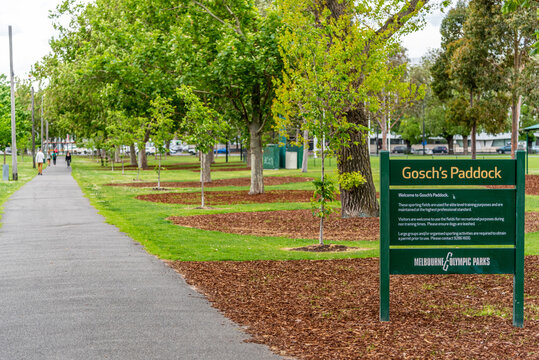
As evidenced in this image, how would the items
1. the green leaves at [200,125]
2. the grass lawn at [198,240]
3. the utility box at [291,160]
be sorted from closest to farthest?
the grass lawn at [198,240]
the green leaves at [200,125]
the utility box at [291,160]

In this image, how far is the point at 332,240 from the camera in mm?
13539

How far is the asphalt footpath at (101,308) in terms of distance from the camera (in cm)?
583

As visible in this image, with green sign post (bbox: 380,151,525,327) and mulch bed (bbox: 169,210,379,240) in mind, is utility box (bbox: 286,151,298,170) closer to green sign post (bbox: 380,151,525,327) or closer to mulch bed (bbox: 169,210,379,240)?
mulch bed (bbox: 169,210,379,240)

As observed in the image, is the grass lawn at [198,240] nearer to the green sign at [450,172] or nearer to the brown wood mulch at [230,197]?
the brown wood mulch at [230,197]

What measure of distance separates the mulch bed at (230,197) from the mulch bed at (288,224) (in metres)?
4.15

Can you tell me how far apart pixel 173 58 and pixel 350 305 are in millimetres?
18744

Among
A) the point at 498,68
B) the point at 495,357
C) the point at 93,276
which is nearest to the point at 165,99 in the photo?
the point at 93,276

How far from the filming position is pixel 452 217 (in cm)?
672

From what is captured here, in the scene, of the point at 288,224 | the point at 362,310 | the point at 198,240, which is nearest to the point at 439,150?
the point at 288,224

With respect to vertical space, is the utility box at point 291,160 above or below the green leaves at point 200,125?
below

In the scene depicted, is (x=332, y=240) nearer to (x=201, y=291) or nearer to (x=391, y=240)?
(x=201, y=291)

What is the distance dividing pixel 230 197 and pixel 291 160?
28.7 metres

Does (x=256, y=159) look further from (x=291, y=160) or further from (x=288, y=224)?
(x=291, y=160)

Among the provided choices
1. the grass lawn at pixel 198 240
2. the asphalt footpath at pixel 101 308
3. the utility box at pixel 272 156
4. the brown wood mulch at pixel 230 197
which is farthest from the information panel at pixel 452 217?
the utility box at pixel 272 156
